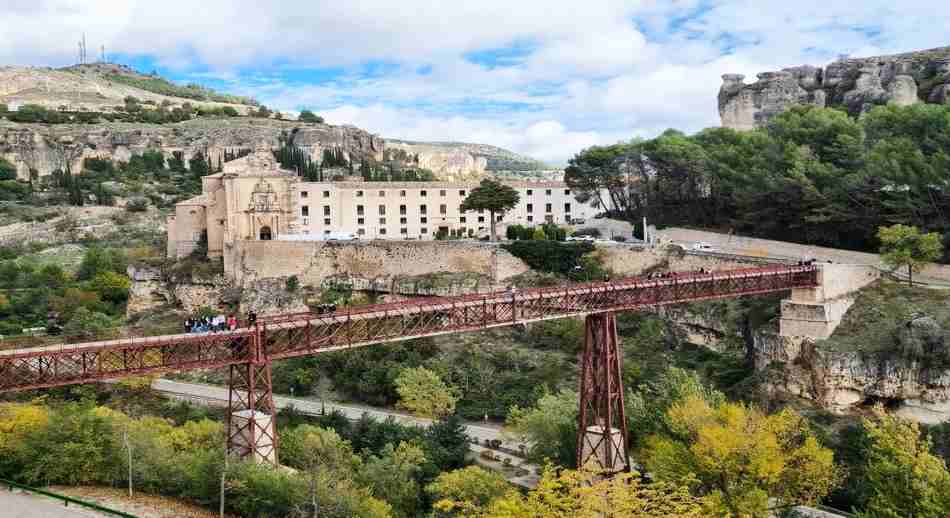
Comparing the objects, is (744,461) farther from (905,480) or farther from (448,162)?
(448,162)

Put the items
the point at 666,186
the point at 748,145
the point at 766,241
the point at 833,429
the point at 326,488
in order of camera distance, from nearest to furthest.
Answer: the point at 326,488 → the point at 833,429 → the point at 766,241 → the point at 748,145 → the point at 666,186

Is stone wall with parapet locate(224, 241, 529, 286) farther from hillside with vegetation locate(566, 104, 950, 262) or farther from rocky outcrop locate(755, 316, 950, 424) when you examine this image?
rocky outcrop locate(755, 316, 950, 424)

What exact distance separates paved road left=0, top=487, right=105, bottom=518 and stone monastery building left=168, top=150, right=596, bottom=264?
120 ft

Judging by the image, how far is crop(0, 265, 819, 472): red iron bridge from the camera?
24.1 m

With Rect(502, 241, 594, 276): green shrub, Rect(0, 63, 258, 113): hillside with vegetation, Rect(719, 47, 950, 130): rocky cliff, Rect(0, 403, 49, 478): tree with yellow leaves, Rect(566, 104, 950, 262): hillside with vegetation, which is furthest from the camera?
Rect(0, 63, 258, 113): hillside with vegetation

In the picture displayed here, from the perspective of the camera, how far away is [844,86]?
73875 millimetres

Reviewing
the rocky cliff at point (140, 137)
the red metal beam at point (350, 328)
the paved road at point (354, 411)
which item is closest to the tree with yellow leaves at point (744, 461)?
the red metal beam at point (350, 328)

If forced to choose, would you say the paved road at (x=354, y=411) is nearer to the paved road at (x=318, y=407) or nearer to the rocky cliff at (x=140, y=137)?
the paved road at (x=318, y=407)

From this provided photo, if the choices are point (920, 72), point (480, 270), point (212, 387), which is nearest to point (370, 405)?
point (212, 387)

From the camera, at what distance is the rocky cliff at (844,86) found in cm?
6744

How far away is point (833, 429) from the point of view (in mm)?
33188

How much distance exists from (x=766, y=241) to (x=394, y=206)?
30.3 meters

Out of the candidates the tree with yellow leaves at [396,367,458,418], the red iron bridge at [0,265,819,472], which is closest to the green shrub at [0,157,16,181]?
the tree with yellow leaves at [396,367,458,418]

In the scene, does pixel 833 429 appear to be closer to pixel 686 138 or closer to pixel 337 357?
pixel 337 357
